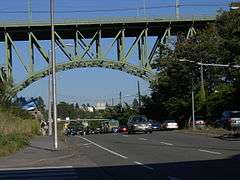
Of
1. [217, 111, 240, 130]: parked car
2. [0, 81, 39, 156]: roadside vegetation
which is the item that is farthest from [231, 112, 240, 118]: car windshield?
[0, 81, 39, 156]: roadside vegetation

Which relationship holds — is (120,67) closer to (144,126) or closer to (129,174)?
(144,126)

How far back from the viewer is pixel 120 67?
8550 cm

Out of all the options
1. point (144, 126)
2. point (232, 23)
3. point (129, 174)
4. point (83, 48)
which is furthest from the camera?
point (83, 48)

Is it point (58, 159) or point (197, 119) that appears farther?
point (197, 119)

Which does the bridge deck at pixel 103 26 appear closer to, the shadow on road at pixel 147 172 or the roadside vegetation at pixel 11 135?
the roadside vegetation at pixel 11 135

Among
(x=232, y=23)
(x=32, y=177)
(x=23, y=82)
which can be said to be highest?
(x=232, y=23)

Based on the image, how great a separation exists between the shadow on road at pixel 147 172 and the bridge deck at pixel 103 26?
6120 centimetres

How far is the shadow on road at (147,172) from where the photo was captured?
1850cm

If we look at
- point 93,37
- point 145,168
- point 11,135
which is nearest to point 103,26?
point 93,37

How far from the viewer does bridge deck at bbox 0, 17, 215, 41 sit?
83.5 m

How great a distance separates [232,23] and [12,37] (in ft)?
95.3

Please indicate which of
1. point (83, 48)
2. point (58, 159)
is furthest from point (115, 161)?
point (83, 48)

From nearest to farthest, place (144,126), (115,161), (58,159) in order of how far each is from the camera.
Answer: (115,161) < (58,159) < (144,126)

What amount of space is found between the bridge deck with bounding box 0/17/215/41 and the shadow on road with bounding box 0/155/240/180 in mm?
61200
